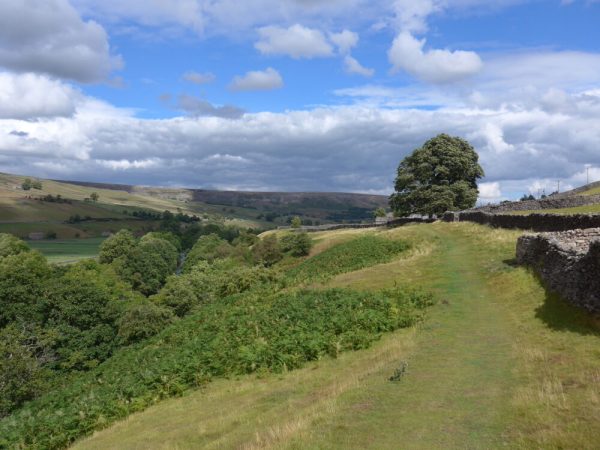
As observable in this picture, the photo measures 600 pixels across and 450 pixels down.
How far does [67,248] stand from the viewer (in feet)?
522

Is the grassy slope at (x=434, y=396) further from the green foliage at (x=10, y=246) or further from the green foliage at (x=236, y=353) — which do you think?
the green foliage at (x=10, y=246)

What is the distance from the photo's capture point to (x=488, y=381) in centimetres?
1205

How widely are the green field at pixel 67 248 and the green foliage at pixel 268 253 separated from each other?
71.8 m

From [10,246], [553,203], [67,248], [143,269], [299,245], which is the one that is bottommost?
[67,248]

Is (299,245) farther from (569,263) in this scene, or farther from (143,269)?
(569,263)

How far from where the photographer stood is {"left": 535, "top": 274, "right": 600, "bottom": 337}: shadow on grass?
49.2ft

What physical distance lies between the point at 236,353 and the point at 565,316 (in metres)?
11.8

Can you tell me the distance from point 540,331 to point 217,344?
41.5 feet

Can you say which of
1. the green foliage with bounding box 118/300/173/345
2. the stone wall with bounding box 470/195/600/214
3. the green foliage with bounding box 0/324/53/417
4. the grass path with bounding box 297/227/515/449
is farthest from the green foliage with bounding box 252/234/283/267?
the grass path with bounding box 297/227/515/449

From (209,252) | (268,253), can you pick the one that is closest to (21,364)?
(268,253)

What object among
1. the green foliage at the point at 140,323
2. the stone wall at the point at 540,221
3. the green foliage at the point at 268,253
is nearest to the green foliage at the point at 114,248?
the green foliage at the point at 268,253

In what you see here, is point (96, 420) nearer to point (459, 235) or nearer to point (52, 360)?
point (52, 360)

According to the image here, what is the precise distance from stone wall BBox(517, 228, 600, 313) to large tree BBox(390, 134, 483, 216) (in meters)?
51.0

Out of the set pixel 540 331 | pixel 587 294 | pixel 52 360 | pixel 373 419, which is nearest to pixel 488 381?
pixel 373 419
